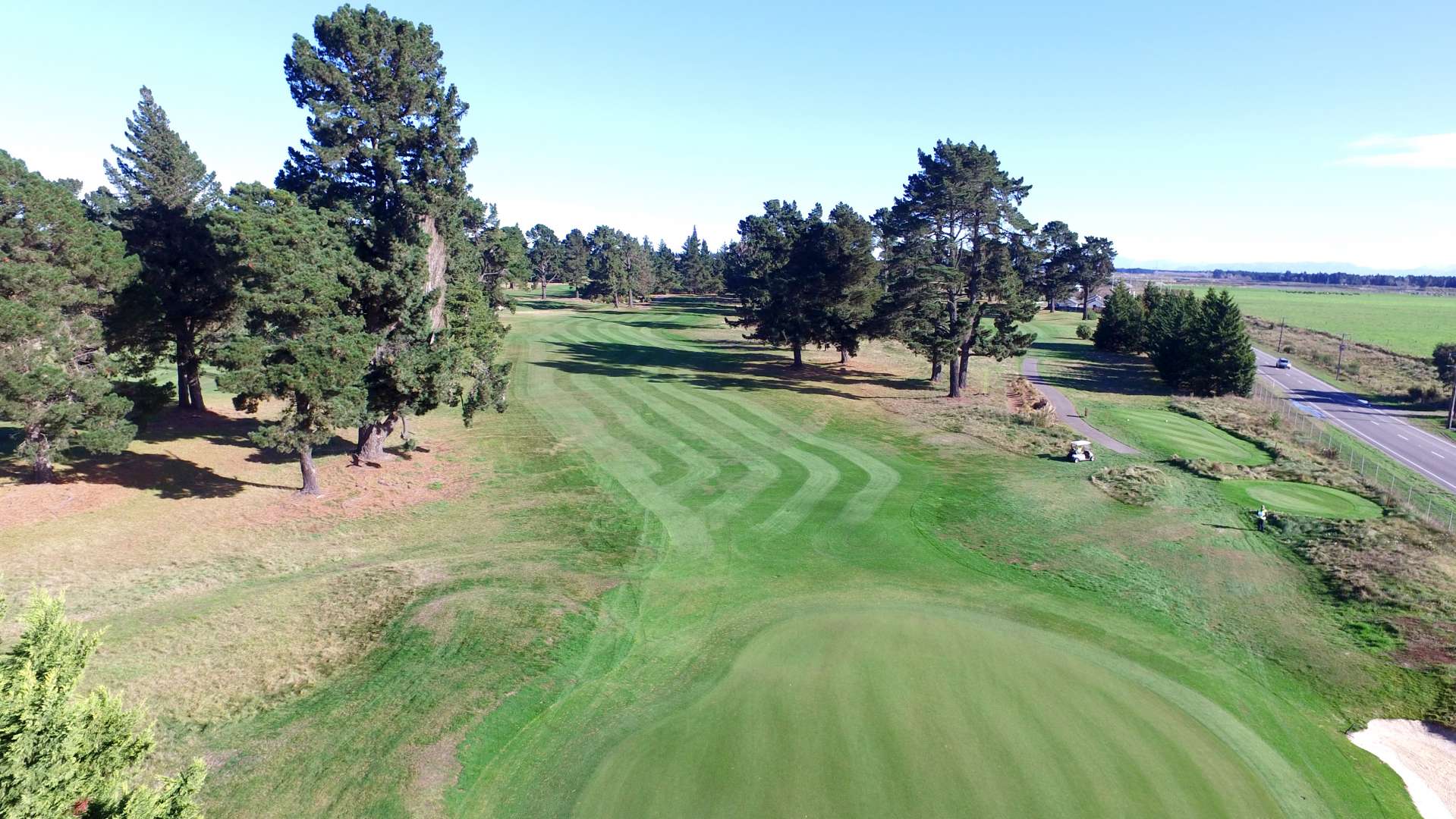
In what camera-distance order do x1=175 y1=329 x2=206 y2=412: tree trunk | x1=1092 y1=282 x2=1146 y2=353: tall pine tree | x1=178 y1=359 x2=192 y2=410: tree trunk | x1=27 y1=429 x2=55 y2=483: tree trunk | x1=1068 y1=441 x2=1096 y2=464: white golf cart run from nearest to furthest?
1. x1=27 y1=429 x2=55 y2=483: tree trunk
2. x1=175 y1=329 x2=206 y2=412: tree trunk
3. x1=1068 y1=441 x2=1096 y2=464: white golf cart
4. x1=178 y1=359 x2=192 y2=410: tree trunk
5. x1=1092 y1=282 x2=1146 y2=353: tall pine tree

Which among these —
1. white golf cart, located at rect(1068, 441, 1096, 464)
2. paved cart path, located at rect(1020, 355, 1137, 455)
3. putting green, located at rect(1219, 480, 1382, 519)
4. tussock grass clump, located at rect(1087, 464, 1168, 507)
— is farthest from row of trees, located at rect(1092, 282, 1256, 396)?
tussock grass clump, located at rect(1087, 464, 1168, 507)

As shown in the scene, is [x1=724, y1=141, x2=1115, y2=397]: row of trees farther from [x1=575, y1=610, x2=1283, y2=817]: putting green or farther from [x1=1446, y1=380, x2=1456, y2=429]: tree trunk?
[x1=575, y1=610, x2=1283, y2=817]: putting green

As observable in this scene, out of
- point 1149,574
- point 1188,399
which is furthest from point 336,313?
point 1188,399

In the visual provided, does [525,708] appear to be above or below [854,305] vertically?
below

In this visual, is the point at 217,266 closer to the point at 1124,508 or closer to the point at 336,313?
the point at 336,313

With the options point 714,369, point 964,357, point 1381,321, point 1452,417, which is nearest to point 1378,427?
point 1452,417

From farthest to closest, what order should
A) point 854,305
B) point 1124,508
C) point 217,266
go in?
point 854,305, point 217,266, point 1124,508
